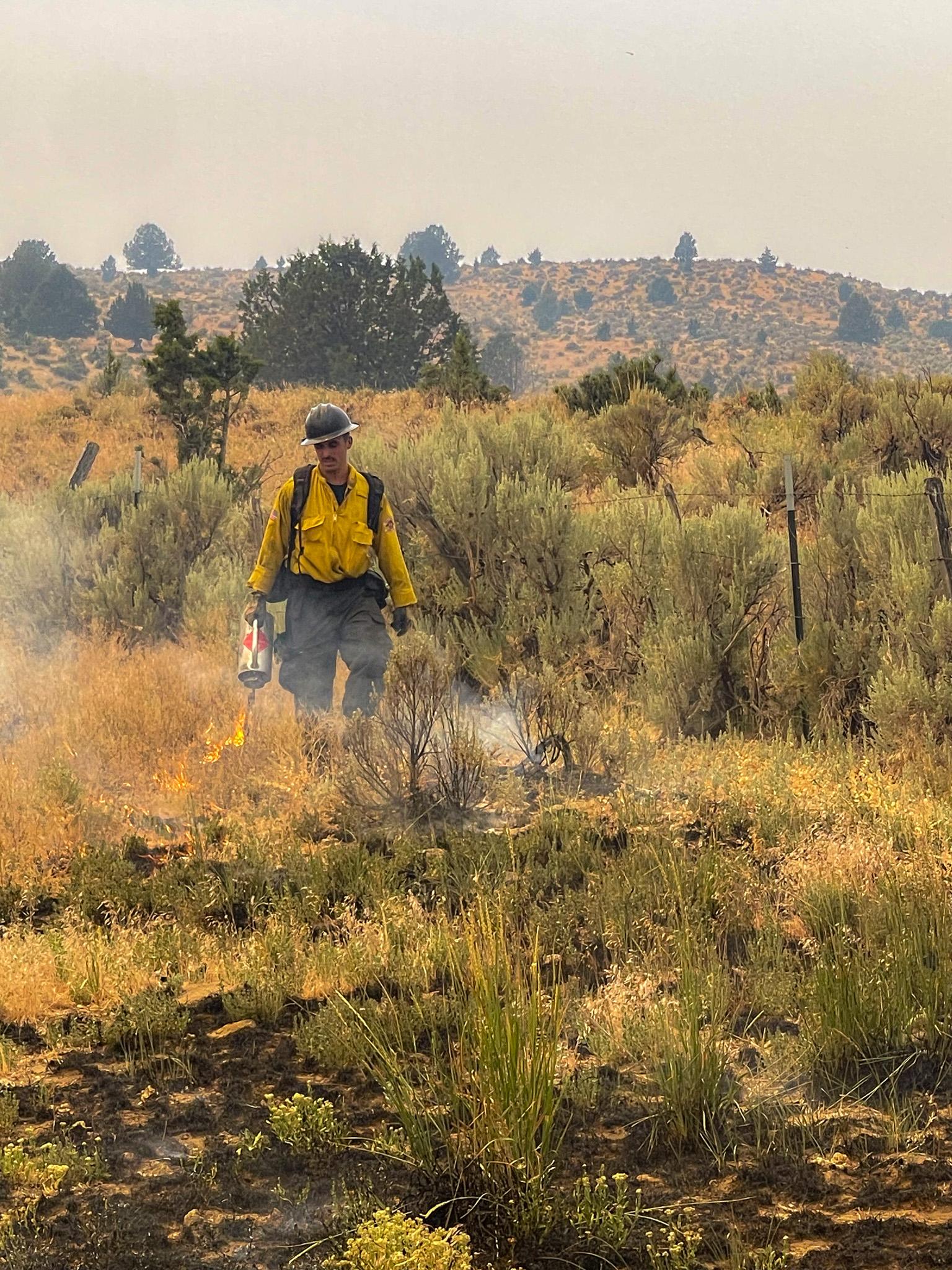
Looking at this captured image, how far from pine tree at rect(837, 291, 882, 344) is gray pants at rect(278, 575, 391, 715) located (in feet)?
281

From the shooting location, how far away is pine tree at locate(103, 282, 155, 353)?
6794 centimetres

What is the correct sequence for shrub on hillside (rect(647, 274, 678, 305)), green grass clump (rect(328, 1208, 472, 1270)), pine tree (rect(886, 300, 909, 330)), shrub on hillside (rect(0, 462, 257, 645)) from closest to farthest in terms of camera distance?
green grass clump (rect(328, 1208, 472, 1270)), shrub on hillside (rect(0, 462, 257, 645)), pine tree (rect(886, 300, 909, 330)), shrub on hillside (rect(647, 274, 678, 305))

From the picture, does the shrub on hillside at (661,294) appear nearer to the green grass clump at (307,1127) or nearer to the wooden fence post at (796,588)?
the wooden fence post at (796,588)

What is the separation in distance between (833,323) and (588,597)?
286 ft

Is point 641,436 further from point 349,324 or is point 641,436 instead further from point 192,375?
point 349,324

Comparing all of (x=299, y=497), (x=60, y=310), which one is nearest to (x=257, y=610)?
(x=299, y=497)

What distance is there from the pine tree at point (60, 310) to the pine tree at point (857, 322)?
156 ft

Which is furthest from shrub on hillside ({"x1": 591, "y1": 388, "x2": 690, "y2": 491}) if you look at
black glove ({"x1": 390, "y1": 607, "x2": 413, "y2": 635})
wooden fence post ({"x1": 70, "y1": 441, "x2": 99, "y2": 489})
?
black glove ({"x1": 390, "y1": 607, "x2": 413, "y2": 635})

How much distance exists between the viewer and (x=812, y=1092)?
4.23 meters

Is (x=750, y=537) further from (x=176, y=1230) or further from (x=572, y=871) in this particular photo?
(x=176, y=1230)

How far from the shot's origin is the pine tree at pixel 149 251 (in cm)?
12644

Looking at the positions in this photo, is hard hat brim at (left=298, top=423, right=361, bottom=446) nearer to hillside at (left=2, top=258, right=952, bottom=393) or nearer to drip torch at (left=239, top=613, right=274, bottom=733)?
drip torch at (left=239, top=613, right=274, bottom=733)

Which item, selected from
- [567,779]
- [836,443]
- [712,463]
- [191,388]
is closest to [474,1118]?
[567,779]

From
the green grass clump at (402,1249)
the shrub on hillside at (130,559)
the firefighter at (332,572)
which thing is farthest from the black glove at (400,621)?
the green grass clump at (402,1249)
